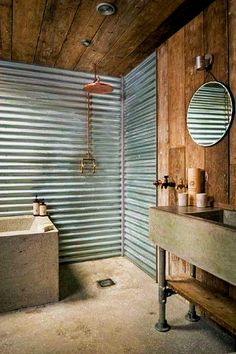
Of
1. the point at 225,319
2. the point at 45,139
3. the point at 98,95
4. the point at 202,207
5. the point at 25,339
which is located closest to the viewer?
the point at 225,319

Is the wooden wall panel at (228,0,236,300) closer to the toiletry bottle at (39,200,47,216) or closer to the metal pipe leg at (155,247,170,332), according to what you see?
the metal pipe leg at (155,247,170,332)

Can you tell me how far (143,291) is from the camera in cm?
323

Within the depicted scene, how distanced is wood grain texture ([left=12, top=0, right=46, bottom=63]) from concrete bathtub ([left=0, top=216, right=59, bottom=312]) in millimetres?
2355

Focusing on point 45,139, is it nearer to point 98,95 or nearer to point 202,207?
point 98,95

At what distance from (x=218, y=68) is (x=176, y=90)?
25.8 inches

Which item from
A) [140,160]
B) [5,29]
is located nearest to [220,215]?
[140,160]

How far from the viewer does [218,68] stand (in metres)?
2.43

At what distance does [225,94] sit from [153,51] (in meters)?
1.61

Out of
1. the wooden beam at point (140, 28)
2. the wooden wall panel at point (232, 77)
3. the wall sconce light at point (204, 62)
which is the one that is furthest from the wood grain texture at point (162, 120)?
the wooden wall panel at point (232, 77)

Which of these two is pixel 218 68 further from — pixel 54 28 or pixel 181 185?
pixel 54 28

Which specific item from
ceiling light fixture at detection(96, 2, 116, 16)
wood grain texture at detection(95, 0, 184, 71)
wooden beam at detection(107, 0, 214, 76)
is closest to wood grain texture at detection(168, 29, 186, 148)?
wooden beam at detection(107, 0, 214, 76)

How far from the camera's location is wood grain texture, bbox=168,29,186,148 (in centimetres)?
293

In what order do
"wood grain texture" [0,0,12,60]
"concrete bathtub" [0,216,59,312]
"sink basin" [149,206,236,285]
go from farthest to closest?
"concrete bathtub" [0,216,59,312]
"wood grain texture" [0,0,12,60]
"sink basin" [149,206,236,285]

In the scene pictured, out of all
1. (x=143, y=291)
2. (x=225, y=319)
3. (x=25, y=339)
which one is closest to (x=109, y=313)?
(x=143, y=291)
